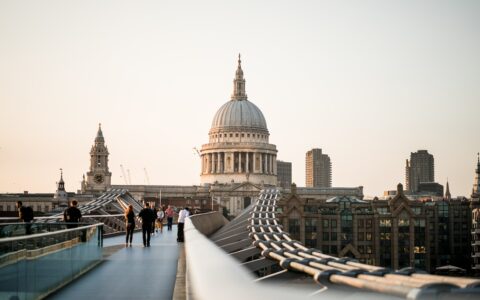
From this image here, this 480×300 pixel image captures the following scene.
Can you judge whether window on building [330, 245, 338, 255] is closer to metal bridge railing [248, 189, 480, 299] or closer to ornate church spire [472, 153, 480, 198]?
ornate church spire [472, 153, 480, 198]

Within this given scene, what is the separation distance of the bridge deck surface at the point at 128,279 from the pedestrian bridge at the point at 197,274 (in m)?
0.02

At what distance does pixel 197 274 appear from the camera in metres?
5.35

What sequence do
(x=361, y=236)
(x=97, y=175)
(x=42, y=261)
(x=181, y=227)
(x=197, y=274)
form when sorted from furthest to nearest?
(x=97, y=175)
(x=361, y=236)
(x=181, y=227)
(x=42, y=261)
(x=197, y=274)

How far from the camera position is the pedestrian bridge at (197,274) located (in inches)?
176

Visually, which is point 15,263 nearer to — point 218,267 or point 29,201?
point 218,267

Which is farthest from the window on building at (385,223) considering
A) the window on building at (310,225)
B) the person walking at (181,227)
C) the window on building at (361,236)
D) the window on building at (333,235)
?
the person walking at (181,227)

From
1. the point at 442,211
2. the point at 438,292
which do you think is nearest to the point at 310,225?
the point at 442,211

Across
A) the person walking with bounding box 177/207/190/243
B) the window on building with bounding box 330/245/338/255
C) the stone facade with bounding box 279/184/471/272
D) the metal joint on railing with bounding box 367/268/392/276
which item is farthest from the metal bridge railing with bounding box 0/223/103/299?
the window on building with bounding box 330/245/338/255

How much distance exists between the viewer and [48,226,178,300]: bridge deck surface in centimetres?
1400

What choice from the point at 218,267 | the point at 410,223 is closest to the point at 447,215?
the point at 410,223

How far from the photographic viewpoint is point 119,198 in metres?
67.8

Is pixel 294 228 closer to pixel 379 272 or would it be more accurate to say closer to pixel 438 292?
pixel 379 272

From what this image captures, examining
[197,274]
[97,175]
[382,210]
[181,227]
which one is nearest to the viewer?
[197,274]

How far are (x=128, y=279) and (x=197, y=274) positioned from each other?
1143 centimetres
